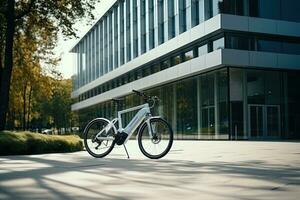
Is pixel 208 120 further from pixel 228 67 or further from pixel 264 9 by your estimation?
pixel 264 9

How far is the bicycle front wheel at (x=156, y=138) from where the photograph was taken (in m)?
10.6

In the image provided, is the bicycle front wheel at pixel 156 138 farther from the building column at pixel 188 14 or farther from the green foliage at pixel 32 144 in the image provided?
the building column at pixel 188 14

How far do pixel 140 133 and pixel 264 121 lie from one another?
26473 mm

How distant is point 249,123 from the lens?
3462 cm

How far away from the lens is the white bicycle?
10.6m

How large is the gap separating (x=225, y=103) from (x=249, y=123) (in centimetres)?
227

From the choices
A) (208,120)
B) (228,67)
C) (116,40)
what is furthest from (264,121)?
(116,40)

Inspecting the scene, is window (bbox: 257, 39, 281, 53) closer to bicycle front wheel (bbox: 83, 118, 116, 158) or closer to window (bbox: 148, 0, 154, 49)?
window (bbox: 148, 0, 154, 49)

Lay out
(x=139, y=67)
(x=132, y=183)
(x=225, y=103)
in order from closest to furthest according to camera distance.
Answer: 1. (x=132, y=183)
2. (x=225, y=103)
3. (x=139, y=67)

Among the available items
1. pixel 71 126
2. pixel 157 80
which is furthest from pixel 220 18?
pixel 71 126

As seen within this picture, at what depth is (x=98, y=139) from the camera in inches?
450

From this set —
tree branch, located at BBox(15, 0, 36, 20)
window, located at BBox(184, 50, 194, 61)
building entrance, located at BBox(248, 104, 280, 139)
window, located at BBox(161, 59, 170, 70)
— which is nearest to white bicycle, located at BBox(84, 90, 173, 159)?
tree branch, located at BBox(15, 0, 36, 20)

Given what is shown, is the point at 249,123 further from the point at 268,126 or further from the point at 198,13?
the point at 198,13

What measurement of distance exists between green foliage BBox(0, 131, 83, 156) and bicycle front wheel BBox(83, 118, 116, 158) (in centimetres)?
302
